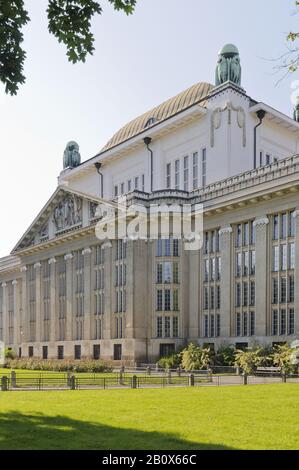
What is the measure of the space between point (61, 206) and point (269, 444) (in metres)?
64.7

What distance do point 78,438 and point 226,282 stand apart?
133ft

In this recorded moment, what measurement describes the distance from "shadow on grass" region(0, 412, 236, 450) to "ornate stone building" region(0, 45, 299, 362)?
109 ft

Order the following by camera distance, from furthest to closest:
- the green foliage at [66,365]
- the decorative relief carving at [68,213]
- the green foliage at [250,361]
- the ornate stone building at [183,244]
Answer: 1. the decorative relief carving at [68,213]
2. the green foliage at [66,365]
3. the ornate stone building at [183,244]
4. the green foliage at [250,361]

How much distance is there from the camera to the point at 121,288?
2494 inches

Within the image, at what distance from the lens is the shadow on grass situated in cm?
1419

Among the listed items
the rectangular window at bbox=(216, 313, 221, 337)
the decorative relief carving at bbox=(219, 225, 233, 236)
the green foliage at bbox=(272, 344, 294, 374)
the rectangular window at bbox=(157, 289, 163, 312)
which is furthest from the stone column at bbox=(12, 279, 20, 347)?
the green foliage at bbox=(272, 344, 294, 374)

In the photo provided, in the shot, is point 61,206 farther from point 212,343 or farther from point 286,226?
point 286,226

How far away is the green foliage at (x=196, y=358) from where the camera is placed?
4938cm

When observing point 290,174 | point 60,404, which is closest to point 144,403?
point 60,404

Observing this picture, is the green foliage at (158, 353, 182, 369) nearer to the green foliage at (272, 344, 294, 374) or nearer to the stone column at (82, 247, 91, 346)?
the green foliage at (272, 344, 294, 374)

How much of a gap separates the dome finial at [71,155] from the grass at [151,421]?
62844mm

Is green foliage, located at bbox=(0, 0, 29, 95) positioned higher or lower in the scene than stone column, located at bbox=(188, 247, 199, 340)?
higher

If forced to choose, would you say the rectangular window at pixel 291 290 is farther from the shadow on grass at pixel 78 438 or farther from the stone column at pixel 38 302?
the stone column at pixel 38 302

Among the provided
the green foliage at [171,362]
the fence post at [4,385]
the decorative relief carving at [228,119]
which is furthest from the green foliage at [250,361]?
the decorative relief carving at [228,119]
